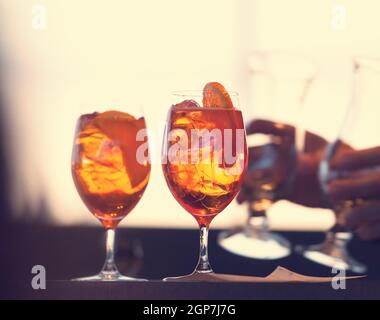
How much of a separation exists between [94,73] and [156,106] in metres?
0.38

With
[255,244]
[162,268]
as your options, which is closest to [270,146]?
[255,244]

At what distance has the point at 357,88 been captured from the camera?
108cm

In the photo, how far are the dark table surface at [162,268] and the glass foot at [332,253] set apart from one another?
0.02 m

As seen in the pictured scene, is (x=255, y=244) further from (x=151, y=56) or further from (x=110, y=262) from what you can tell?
(x=151, y=56)

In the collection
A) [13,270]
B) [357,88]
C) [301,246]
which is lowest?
[13,270]

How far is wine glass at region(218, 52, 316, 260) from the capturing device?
1.24 meters

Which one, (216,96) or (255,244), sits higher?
(216,96)

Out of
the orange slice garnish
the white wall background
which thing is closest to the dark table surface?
the orange slice garnish

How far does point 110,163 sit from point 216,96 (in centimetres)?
15

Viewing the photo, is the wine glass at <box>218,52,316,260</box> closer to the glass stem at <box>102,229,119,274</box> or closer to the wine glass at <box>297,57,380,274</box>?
the wine glass at <box>297,57,380,274</box>

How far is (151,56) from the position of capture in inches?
130

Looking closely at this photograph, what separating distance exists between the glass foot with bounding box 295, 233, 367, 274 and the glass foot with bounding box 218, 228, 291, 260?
0.03 metres
